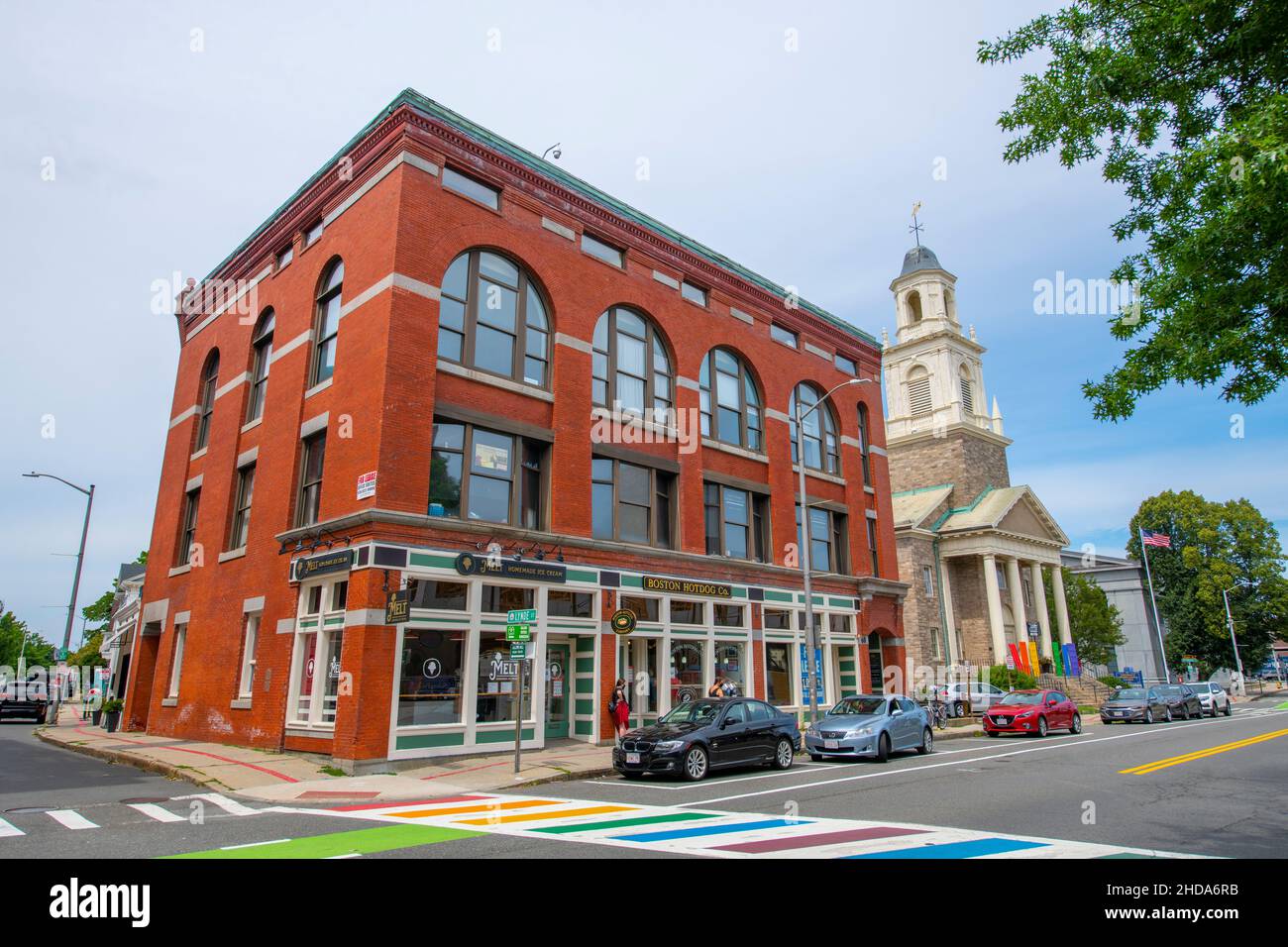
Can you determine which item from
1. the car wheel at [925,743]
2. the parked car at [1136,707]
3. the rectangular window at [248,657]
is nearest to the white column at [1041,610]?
the parked car at [1136,707]

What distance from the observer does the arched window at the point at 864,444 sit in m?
31.4

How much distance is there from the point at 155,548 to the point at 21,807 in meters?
18.6

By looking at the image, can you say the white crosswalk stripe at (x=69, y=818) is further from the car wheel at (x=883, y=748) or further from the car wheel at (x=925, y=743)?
the car wheel at (x=925, y=743)

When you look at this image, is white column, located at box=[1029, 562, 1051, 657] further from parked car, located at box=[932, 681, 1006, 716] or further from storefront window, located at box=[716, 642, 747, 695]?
storefront window, located at box=[716, 642, 747, 695]

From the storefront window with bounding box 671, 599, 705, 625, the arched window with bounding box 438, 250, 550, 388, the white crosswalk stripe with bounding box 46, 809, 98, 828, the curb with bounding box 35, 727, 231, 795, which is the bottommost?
the curb with bounding box 35, 727, 231, 795

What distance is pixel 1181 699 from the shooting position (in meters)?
31.7

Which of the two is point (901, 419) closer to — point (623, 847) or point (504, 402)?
point (504, 402)

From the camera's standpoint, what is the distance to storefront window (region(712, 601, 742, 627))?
23500mm

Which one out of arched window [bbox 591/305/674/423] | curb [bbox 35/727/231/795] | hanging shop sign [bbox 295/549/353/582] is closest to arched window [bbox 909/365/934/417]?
arched window [bbox 591/305/674/423]

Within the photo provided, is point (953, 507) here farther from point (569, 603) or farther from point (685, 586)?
point (569, 603)

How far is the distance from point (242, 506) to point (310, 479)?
4.78 metres

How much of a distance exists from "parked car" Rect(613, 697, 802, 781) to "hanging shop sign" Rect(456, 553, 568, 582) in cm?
468

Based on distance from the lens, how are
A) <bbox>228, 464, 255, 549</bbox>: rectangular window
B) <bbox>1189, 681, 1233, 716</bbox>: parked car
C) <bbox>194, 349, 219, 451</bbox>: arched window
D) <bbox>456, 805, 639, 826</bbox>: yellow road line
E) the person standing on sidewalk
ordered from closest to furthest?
<bbox>456, 805, 639, 826</bbox>: yellow road line, the person standing on sidewalk, <bbox>228, 464, 255, 549</bbox>: rectangular window, <bbox>194, 349, 219, 451</bbox>: arched window, <bbox>1189, 681, 1233, 716</bbox>: parked car

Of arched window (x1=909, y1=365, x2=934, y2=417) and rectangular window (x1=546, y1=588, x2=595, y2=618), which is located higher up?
arched window (x1=909, y1=365, x2=934, y2=417)
